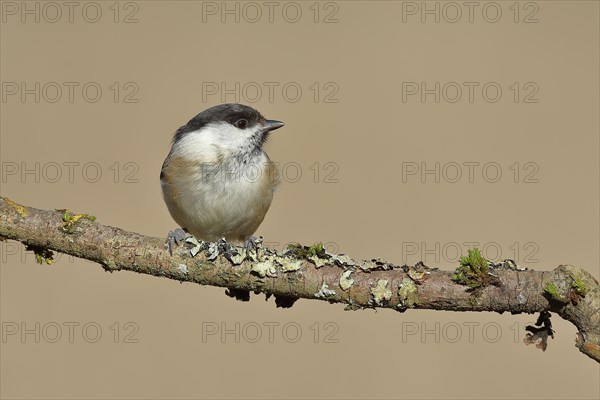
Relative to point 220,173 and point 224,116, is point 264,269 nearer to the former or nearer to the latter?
point 220,173

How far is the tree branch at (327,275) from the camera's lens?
88.3 inches

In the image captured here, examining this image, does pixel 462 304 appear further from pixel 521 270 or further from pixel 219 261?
pixel 219 261

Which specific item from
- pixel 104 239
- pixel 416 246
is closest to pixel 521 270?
pixel 104 239

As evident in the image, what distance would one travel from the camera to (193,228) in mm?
4086

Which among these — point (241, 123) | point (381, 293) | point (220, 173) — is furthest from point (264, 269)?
point (241, 123)

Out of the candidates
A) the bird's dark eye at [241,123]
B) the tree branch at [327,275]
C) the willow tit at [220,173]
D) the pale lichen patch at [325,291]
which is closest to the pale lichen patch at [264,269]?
the tree branch at [327,275]

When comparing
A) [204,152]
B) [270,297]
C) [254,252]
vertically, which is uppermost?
[204,152]

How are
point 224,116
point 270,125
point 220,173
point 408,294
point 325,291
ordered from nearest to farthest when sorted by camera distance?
point 408,294
point 325,291
point 220,173
point 224,116
point 270,125

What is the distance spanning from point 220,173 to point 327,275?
151 cm

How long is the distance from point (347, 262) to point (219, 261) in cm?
50

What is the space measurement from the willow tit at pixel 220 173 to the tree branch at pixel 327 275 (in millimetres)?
1172

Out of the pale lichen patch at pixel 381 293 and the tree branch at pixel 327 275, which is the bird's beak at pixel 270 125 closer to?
the tree branch at pixel 327 275

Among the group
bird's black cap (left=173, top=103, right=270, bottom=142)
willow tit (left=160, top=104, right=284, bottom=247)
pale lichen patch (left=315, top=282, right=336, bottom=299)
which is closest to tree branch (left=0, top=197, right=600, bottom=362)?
pale lichen patch (left=315, top=282, right=336, bottom=299)

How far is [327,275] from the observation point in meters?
2.51
